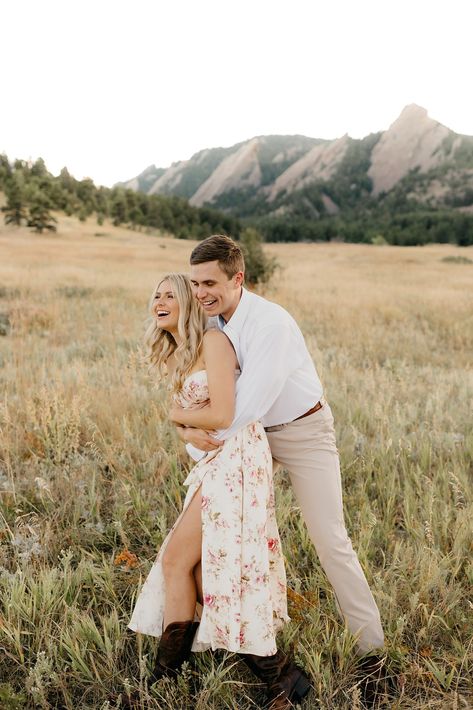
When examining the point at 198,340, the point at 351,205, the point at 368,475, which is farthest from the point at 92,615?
the point at 351,205

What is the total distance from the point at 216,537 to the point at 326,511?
542 mm

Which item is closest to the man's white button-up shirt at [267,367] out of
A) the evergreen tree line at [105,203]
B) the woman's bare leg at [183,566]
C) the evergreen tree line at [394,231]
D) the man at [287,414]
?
the man at [287,414]

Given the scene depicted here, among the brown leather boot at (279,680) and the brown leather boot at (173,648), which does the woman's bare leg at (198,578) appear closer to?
the brown leather boot at (173,648)

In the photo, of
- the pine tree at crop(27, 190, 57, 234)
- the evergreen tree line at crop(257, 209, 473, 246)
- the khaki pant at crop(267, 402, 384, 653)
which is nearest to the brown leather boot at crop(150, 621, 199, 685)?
the khaki pant at crop(267, 402, 384, 653)

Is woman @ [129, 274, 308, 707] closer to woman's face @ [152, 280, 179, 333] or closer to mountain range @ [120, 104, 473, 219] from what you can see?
woman's face @ [152, 280, 179, 333]

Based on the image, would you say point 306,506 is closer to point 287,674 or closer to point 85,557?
point 287,674

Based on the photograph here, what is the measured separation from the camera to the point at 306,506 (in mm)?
2477

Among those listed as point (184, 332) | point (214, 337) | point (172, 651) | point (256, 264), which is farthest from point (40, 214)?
point (172, 651)

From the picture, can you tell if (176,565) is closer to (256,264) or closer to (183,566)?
(183,566)

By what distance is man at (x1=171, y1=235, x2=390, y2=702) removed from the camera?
7.14ft

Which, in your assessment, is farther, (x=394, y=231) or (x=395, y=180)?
(x=395, y=180)

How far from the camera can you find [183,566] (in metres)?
2.37

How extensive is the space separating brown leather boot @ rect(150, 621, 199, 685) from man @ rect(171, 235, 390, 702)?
34 cm

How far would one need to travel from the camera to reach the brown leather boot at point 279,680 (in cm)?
232
